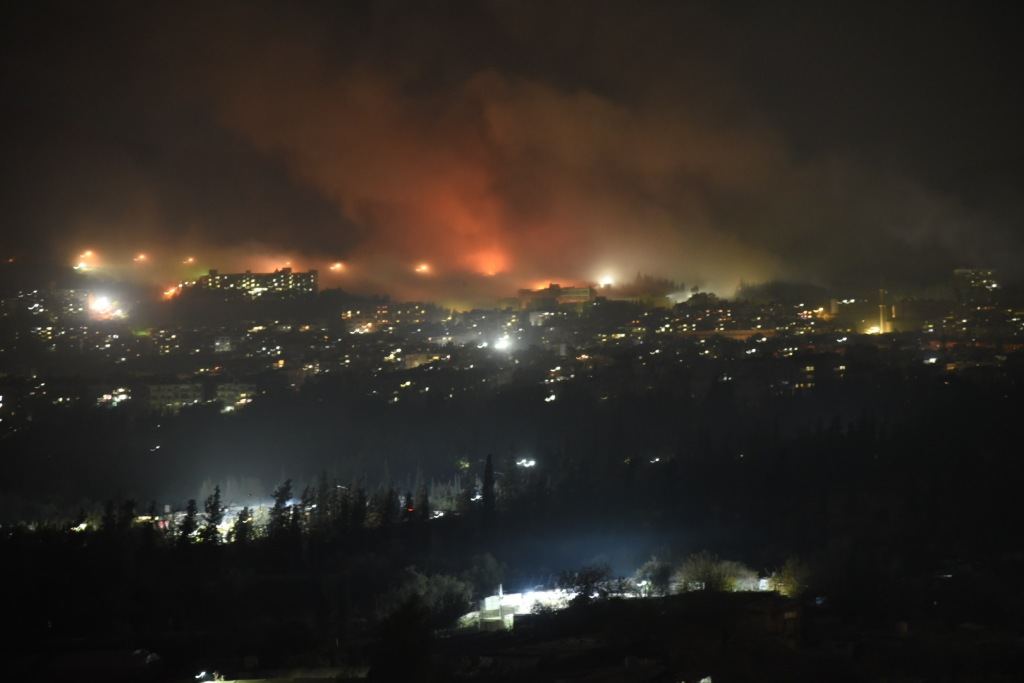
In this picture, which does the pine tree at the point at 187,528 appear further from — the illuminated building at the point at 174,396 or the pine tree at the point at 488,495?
the illuminated building at the point at 174,396

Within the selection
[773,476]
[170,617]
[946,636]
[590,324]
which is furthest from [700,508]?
[590,324]

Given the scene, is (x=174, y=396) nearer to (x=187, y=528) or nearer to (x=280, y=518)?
(x=280, y=518)

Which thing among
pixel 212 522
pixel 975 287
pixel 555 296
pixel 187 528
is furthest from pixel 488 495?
pixel 555 296

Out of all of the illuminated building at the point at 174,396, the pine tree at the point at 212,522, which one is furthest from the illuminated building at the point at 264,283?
the pine tree at the point at 212,522

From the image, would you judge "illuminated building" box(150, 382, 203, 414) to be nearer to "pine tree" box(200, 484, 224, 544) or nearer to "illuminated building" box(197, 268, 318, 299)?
"pine tree" box(200, 484, 224, 544)

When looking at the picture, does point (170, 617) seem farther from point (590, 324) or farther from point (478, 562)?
point (590, 324)

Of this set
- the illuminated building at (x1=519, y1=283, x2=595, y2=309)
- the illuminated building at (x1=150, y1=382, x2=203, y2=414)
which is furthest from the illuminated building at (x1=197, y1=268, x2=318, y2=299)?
the illuminated building at (x1=150, y1=382, x2=203, y2=414)

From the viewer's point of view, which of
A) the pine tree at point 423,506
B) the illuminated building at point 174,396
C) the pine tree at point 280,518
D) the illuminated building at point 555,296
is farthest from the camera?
the illuminated building at point 555,296

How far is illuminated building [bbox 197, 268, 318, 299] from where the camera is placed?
138 ft

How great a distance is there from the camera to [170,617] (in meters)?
15.1

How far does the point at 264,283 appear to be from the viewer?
4300cm

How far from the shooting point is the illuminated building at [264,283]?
41938mm

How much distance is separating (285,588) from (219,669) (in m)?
3.90

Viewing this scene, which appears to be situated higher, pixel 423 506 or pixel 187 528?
pixel 423 506
